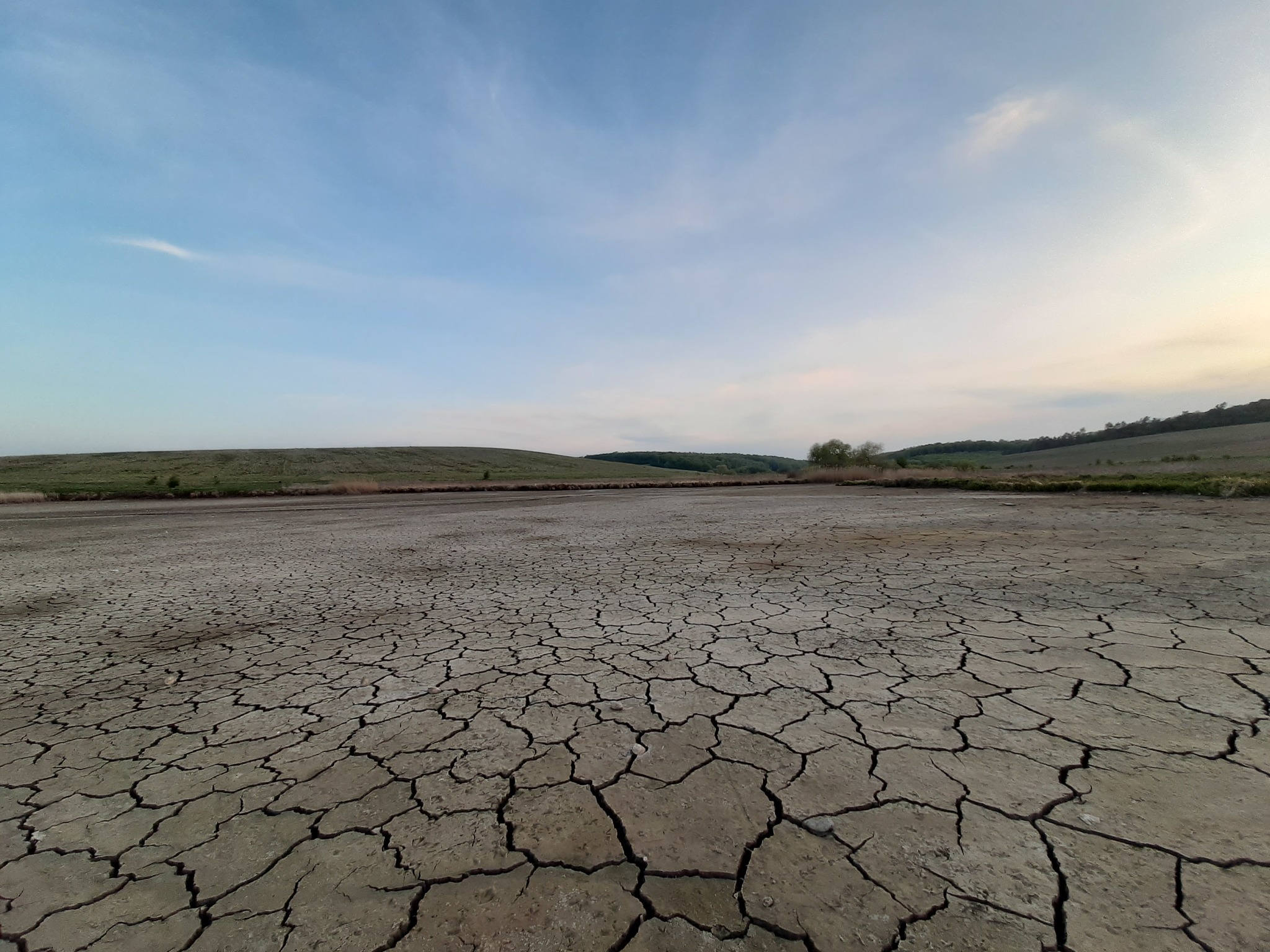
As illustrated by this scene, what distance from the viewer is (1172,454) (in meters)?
32.3

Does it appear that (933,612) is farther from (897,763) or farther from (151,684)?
(151,684)

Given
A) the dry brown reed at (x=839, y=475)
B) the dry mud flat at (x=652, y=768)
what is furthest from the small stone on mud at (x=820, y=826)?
the dry brown reed at (x=839, y=475)

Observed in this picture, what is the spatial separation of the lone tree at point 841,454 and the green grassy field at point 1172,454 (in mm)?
8834

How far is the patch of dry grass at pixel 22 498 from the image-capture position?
19.6m

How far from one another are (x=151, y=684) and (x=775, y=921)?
11.6 ft

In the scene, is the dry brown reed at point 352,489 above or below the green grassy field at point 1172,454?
below

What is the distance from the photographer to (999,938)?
118 centimetres

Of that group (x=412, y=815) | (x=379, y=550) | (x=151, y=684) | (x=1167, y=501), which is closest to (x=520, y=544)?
(x=379, y=550)

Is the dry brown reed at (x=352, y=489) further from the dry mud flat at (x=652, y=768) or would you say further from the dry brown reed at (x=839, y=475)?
the dry brown reed at (x=839, y=475)

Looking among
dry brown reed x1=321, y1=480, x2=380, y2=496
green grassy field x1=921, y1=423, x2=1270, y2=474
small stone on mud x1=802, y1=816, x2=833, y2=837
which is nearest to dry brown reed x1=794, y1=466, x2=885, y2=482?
green grassy field x1=921, y1=423, x2=1270, y2=474

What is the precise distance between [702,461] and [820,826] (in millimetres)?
80868

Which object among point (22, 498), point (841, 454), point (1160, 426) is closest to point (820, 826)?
point (22, 498)

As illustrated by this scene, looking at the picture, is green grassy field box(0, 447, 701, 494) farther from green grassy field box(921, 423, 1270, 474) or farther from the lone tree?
green grassy field box(921, 423, 1270, 474)

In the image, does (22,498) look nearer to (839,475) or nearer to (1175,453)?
(839,475)
